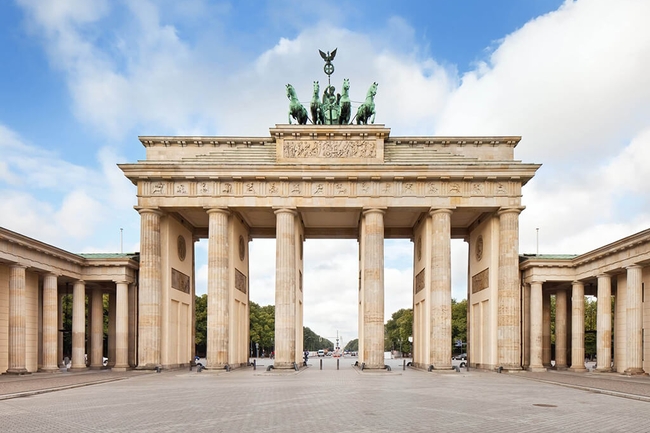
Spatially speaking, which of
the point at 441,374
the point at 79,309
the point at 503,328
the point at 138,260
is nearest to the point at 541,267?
the point at 503,328

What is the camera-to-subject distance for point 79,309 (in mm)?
46594

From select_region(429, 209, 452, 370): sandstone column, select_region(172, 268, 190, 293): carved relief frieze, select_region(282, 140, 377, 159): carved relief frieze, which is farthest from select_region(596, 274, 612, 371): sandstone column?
select_region(172, 268, 190, 293): carved relief frieze

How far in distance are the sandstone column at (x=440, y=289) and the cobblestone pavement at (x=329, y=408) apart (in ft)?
45.7

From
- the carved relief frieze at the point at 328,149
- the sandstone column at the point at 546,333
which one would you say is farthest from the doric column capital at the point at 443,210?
the sandstone column at the point at 546,333

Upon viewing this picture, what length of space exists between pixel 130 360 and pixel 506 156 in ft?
111

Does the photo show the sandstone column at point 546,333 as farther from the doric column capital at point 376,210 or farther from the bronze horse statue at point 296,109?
the bronze horse statue at point 296,109

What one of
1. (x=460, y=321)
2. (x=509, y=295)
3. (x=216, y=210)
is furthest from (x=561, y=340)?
(x=460, y=321)

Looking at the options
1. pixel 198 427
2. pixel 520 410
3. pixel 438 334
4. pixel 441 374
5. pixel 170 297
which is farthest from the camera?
pixel 170 297

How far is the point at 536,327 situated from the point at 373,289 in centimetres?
1275

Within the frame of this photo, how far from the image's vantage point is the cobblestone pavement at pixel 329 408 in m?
16.1

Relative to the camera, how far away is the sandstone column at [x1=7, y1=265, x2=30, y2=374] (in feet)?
124

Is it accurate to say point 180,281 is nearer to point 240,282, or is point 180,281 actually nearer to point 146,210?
point 240,282

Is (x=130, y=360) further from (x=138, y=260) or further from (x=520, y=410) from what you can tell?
(x=520, y=410)

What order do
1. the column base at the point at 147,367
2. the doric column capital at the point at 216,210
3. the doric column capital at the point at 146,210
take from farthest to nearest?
the doric column capital at the point at 216,210, the doric column capital at the point at 146,210, the column base at the point at 147,367
